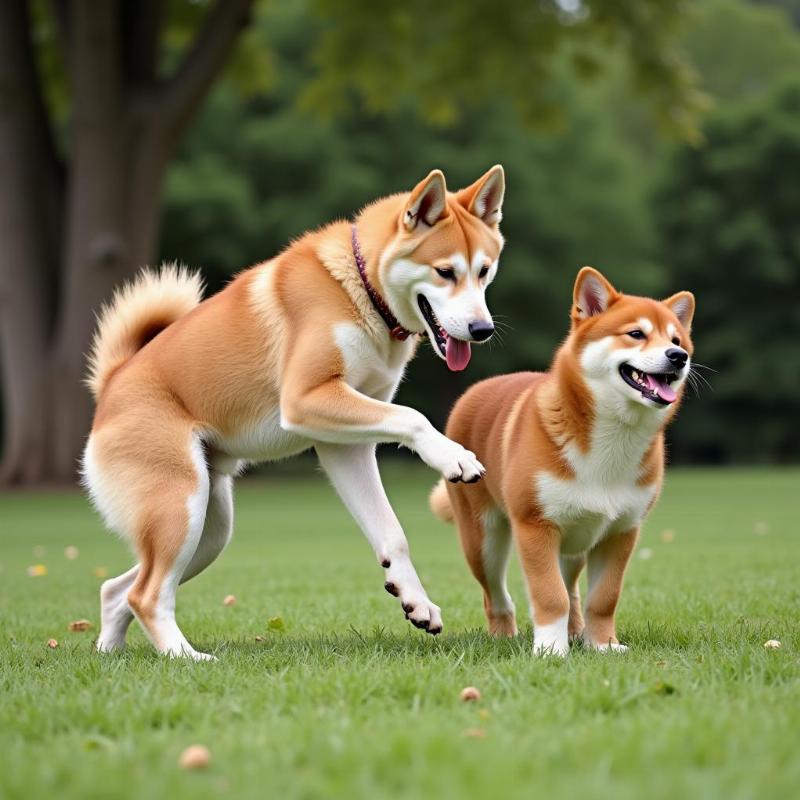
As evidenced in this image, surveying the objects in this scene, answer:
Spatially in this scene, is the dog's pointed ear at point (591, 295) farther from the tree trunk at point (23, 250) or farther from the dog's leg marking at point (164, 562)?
the tree trunk at point (23, 250)

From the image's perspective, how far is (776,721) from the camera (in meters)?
3.04

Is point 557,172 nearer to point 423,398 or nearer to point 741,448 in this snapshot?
point 423,398

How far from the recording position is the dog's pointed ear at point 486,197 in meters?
5.13

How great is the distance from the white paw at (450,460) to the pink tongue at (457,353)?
13.1 inches

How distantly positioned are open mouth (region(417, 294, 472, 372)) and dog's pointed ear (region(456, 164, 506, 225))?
523 mm

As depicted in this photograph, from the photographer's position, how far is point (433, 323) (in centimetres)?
491

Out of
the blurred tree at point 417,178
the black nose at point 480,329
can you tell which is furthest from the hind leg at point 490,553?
the blurred tree at point 417,178

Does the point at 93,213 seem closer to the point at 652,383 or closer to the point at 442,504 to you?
the point at 442,504

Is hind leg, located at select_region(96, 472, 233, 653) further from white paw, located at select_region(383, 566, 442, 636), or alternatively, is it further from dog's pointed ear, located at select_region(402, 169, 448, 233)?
dog's pointed ear, located at select_region(402, 169, 448, 233)

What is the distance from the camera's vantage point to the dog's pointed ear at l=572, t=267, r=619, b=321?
4746 mm

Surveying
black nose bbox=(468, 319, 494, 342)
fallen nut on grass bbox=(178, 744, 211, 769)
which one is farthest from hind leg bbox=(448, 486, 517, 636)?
fallen nut on grass bbox=(178, 744, 211, 769)

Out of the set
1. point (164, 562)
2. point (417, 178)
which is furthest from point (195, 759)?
point (417, 178)

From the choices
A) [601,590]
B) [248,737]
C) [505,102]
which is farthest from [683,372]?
[505,102]

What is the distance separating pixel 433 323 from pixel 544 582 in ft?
3.81
